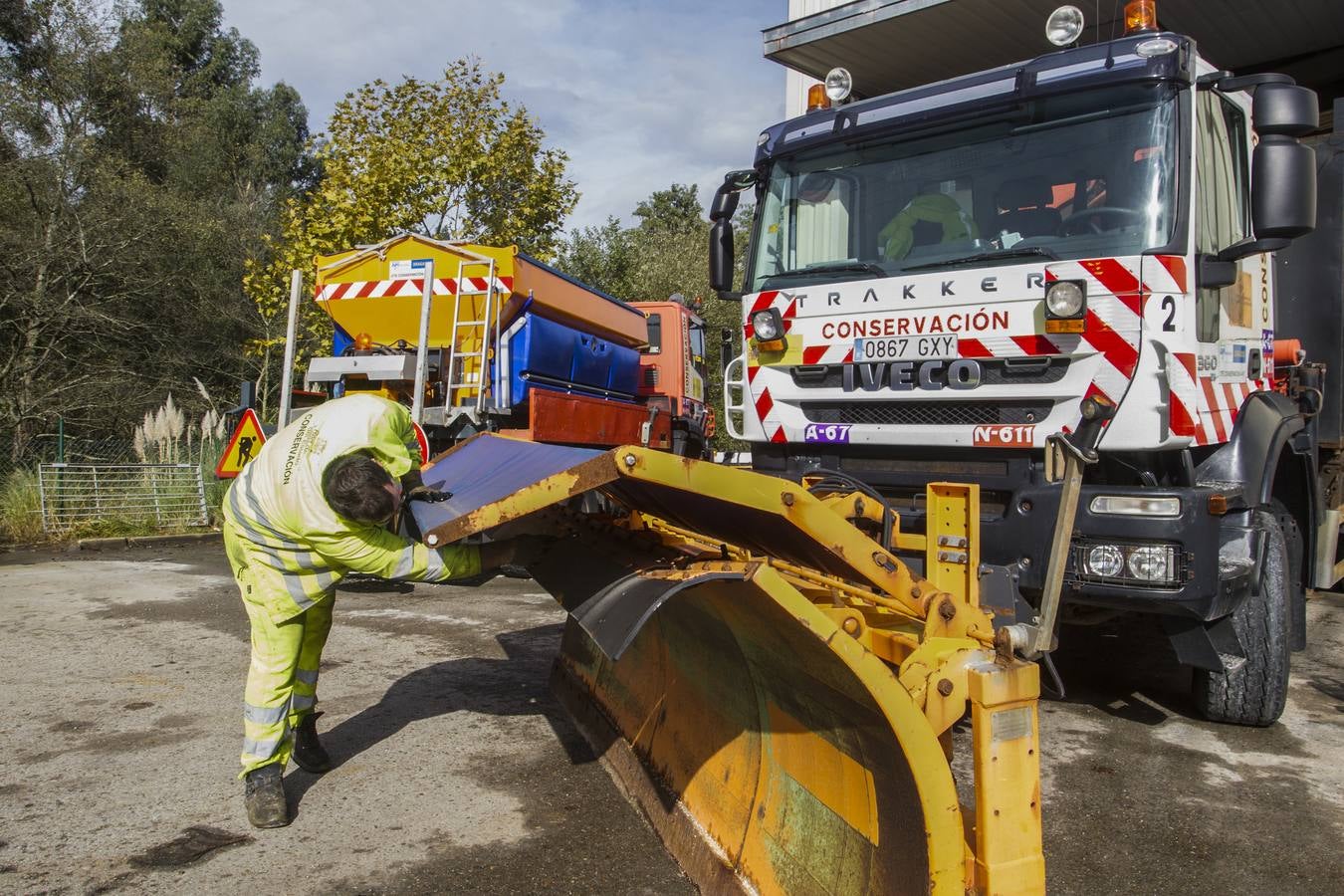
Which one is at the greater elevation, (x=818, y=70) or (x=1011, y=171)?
(x=818, y=70)

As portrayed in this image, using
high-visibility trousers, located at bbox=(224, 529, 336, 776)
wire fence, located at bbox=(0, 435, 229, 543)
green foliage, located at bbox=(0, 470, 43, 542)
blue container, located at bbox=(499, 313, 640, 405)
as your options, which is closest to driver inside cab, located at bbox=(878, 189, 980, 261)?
high-visibility trousers, located at bbox=(224, 529, 336, 776)

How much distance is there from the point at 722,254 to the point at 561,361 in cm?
387

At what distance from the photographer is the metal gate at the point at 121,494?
1049cm

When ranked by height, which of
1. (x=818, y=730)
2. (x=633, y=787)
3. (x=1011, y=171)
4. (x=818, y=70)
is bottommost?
(x=633, y=787)

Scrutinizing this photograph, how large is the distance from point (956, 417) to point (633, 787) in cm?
200

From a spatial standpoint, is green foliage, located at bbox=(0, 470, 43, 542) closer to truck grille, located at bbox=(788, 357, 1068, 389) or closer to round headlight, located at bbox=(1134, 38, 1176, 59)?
truck grille, located at bbox=(788, 357, 1068, 389)

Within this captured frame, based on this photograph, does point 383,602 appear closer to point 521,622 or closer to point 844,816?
point 521,622

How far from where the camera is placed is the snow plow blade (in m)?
2.18

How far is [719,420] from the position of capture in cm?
1977

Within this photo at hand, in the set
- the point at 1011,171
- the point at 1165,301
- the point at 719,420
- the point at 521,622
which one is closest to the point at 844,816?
the point at 1165,301

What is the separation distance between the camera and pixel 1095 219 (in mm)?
3969

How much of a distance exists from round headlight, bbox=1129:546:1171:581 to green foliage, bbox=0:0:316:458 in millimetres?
12563

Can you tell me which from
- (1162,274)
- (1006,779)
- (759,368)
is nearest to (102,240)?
(759,368)

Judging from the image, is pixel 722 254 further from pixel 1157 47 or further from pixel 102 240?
pixel 102 240
